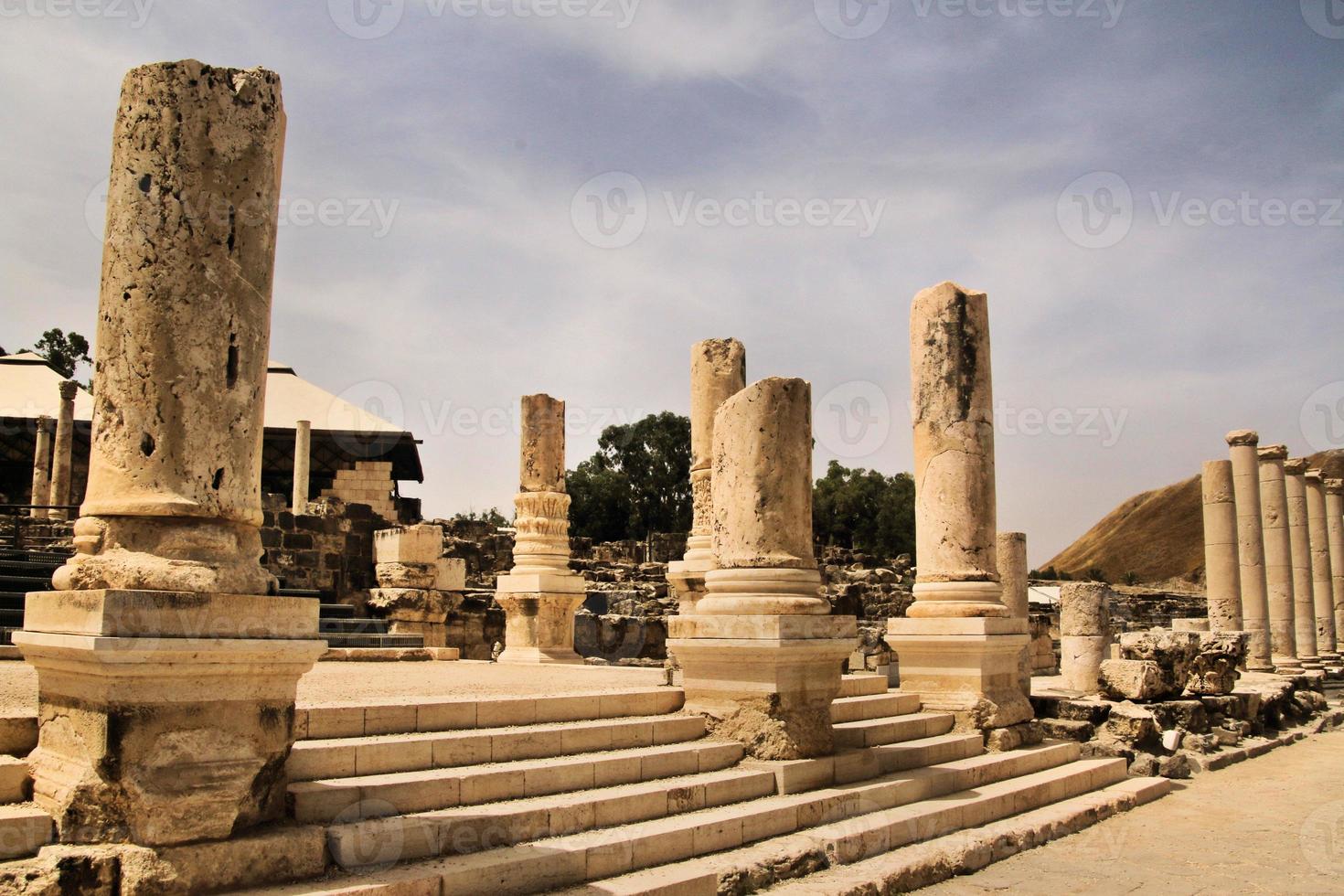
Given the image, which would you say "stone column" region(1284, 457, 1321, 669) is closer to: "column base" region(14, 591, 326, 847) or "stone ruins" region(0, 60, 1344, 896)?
"stone ruins" region(0, 60, 1344, 896)

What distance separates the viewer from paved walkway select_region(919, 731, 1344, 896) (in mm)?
6785

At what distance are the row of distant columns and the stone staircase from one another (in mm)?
16408

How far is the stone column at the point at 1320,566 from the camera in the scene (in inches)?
1114

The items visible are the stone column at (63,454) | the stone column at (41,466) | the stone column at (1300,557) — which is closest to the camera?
the stone column at (63,454)

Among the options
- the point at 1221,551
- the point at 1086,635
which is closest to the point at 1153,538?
the point at 1221,551

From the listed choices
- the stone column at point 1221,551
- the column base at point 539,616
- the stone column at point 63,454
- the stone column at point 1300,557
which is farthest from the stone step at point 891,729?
the stone column at point 63,454

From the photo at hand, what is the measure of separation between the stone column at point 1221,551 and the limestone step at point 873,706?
15405 millimetres


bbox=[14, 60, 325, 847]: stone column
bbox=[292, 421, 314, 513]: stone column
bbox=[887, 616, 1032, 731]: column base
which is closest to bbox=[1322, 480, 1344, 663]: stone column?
bbox=[887, 616, 1032, 731]: column base

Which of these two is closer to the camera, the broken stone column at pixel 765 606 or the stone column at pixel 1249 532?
the broken stone column at pixel 765 606

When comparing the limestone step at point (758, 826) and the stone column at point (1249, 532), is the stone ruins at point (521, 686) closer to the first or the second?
the limestone step at point (758, 826)

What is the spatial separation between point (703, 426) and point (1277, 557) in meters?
18.6

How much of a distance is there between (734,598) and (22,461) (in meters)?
32.1

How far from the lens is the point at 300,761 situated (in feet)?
17.3

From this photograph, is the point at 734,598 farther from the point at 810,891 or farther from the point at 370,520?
the point at 370,520
